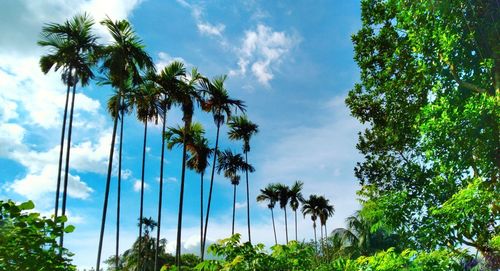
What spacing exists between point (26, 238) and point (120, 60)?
24579mm

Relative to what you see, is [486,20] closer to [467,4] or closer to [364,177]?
[467,4]

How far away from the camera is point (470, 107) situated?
924 cm

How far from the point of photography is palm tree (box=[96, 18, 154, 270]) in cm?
2645

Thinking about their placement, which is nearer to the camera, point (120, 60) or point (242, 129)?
point (120, 60)

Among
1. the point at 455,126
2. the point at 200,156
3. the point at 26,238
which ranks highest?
the point at 200,156

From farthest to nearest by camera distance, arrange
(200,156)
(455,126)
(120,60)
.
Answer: (200,156)
(120,60)
(455,126)

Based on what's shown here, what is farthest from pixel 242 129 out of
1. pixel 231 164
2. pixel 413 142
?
pixel 413 142

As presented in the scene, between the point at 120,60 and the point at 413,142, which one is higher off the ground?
the point at 120,60

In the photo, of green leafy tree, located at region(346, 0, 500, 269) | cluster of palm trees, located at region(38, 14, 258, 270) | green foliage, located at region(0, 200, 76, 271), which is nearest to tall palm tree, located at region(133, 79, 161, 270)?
cluster of palm trees, located at region(38, 14, 258, 270)

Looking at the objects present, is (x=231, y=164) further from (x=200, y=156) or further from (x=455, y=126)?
(x=455, y=126)

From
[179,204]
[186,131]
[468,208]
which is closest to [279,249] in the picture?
[468,208]

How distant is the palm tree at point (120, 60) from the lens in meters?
26.5

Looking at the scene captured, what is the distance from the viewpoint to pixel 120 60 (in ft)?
88.1

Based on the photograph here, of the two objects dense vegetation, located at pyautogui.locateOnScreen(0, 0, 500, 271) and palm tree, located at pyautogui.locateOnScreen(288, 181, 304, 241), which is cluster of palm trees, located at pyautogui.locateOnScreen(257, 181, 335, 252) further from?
dense vegetation, located at pyautogui.locateOnScreen(0, 0, 500, 271)
